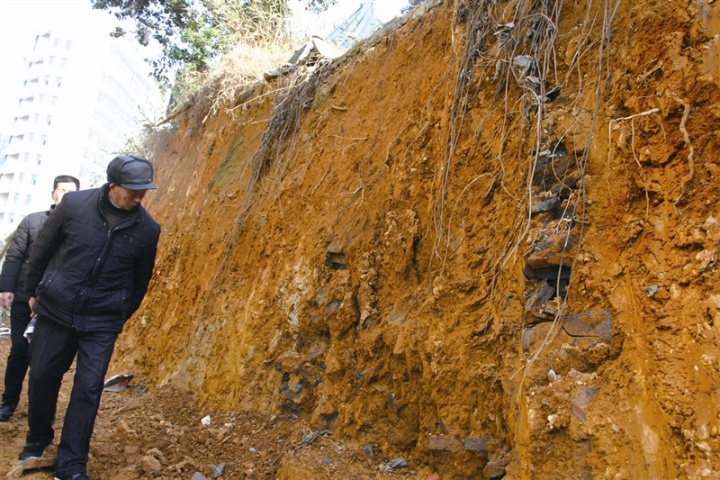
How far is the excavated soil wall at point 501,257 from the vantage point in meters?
2.33

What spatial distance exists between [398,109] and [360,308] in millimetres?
1730

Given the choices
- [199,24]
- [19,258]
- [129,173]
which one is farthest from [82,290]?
[199,24]

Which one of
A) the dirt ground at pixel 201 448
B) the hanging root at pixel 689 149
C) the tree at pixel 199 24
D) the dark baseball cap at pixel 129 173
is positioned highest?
the tree at pixel 199 24

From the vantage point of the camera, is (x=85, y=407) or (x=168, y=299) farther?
(x=168, y=299)

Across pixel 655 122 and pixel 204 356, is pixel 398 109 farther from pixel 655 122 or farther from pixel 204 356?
pixel 204 356

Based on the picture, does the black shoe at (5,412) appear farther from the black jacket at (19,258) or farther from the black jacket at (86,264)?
the black jacket at (86,264)

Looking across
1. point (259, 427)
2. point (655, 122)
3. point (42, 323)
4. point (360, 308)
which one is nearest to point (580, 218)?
point (655, 122)

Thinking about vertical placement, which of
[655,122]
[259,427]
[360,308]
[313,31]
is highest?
[313,31]

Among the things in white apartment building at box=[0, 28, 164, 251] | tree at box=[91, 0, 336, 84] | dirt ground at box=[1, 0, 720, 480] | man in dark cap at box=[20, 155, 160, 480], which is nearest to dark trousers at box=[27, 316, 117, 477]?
man in dark cap at box=[20, 155, 160, 480]

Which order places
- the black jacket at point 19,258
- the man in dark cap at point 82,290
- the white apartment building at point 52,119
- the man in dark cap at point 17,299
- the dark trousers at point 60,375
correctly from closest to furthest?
the dark trousers at point 60,375 < the man in dark cap at point 82,290 < the man in dark cap at point 17,299 < the black jacket at point 19,258 < the white apartment building at point 52,119

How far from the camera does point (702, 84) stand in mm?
2465

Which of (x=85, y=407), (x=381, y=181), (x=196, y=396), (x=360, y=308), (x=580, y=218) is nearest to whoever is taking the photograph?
(x=580, y=218)

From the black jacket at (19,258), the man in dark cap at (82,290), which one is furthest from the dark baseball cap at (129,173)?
the black jacket at (19,258)

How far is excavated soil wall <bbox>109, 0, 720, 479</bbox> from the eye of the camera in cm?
233
